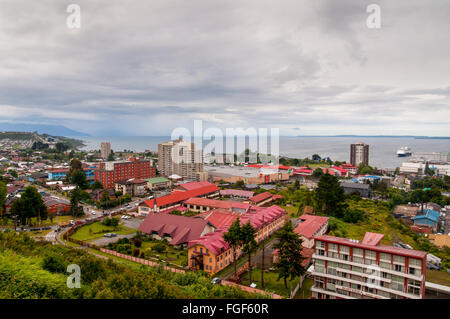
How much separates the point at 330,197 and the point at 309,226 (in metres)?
4.77

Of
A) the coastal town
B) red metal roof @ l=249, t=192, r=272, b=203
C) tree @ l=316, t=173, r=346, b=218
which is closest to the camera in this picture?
the coastal town

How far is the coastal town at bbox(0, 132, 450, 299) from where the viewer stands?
8797 mm

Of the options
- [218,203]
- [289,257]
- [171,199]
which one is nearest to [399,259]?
[289,257]

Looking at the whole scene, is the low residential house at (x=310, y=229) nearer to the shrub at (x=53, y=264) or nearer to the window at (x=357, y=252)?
the window at (x=357, y=252)

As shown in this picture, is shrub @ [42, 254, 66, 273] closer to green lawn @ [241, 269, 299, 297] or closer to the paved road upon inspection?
green lawn @ [241, 269, 299, 297]

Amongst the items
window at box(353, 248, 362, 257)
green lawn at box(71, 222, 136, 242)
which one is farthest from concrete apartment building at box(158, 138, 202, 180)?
window at box(353, 248, 362, 257)

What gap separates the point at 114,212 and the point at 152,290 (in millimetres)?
16407

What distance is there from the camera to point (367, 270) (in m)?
8.54

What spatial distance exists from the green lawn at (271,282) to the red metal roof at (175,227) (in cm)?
407

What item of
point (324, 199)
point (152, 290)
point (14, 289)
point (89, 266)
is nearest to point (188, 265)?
point (89, 266)

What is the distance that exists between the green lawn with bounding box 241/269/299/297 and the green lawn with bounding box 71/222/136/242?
8.42m

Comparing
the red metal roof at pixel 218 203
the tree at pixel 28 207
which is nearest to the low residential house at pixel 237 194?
the red metal roof at pixel 218 203
